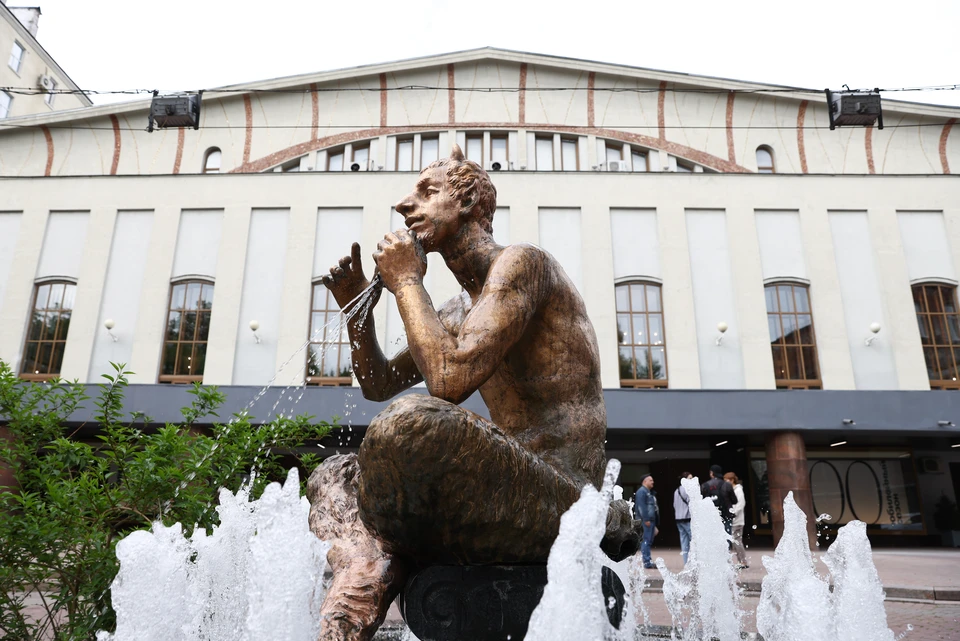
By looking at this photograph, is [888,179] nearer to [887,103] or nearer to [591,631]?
[887,103]

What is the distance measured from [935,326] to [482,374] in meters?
18.5

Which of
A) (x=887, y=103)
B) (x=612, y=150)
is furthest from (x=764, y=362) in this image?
(x=887, y=103)

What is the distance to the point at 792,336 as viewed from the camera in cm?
1623

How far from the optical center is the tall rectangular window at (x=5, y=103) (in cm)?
3082

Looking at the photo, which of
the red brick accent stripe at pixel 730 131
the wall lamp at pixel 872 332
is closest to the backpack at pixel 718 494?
the wall lamp at pixel 872 332

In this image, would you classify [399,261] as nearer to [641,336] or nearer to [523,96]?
[641,336]

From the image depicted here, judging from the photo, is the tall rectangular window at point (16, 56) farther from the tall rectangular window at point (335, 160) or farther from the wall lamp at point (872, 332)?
the wall lamp at point (872, 332)

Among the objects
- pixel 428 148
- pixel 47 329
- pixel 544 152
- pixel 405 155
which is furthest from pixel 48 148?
pixel 544 152

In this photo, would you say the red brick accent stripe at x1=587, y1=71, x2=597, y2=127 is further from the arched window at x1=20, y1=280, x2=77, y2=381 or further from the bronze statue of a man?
the bronze statue of a man

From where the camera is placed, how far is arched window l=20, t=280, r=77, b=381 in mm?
16438

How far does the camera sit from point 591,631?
60.3 inches

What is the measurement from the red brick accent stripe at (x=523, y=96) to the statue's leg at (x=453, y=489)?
1937 cm

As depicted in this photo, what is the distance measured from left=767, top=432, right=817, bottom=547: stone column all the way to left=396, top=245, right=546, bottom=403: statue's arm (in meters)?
14.8

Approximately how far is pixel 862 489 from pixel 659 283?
7.65 metres
